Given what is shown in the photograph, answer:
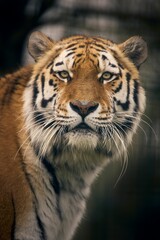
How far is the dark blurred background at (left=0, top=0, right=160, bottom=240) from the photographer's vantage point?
228cm

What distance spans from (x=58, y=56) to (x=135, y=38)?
0.33 meters

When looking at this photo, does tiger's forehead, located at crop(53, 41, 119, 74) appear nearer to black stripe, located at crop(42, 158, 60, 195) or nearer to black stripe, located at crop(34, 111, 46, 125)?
black stripe, located at crop(34, 111, 46, 125)

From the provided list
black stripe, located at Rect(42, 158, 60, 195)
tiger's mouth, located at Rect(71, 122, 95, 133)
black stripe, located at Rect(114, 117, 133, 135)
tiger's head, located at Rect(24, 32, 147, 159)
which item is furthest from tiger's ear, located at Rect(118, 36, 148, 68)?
black stripe, located at Rect(42, 158, 60, 195)

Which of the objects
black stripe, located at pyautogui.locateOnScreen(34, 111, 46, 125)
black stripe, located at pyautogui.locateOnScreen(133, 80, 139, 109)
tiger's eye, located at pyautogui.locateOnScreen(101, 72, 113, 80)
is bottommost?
black stripe, located at pyautogui.locateOnScreen(34, 111, 46, 125)

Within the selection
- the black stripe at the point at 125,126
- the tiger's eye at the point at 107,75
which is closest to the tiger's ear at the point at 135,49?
the tiger's eye at the point at 107,75

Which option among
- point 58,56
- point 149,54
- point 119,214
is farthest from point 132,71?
point 119,214

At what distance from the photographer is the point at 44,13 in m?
2.33

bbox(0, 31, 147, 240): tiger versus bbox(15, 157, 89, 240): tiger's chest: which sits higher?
bbox(0, 31, 147, 240): tiger

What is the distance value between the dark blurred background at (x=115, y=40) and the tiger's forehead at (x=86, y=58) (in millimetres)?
108

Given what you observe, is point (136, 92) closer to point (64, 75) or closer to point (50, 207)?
point (64, 75)

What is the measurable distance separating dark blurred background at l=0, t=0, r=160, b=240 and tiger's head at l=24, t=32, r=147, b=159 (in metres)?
0.07

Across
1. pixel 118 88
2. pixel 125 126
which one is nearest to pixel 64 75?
pixel 118 88

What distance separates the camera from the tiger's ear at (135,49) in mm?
2178

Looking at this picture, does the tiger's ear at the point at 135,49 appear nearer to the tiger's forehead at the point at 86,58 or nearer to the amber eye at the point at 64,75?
the tiger's forehead at the point at 86,58
